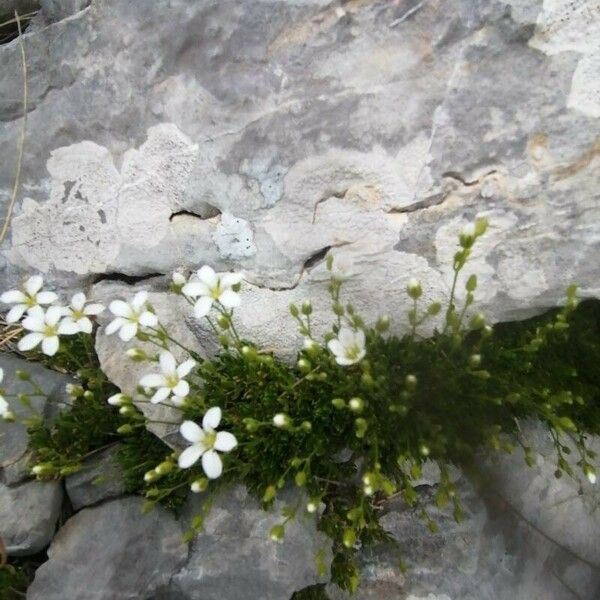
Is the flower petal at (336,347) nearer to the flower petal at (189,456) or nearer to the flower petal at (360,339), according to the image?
the flower petal at (360,339)

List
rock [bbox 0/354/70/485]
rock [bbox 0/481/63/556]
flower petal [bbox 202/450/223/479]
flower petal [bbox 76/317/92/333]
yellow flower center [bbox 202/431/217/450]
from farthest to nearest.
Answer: rock [bbox 0/354/70/485]
rock [bbox 0/481/63/556]
flower petal [bbox 76/317/92/333]
yellow flower center [bbox 202/431/217/450]
flower petal [bbox 202/450/223/479]

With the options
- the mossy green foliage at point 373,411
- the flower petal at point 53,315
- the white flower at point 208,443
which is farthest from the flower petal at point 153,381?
the flower petal at point 53,315

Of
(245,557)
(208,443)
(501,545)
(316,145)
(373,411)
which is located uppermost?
(316,145)

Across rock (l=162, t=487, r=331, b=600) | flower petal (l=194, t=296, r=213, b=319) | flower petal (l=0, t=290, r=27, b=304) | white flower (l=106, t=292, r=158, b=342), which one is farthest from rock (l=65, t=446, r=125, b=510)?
flower petal (l=194, t=296, r=213, b=319)

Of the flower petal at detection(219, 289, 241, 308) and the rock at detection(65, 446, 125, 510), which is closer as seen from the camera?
the flower petal at detection(219, 289, 241, 308)

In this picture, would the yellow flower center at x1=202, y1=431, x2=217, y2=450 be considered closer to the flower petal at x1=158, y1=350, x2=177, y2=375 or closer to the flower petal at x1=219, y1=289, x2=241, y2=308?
the flower petal at x1=158, y1=350, x2=177, y2=375

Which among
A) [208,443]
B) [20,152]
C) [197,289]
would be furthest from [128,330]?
[20,152]

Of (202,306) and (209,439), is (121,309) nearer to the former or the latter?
(202,306)

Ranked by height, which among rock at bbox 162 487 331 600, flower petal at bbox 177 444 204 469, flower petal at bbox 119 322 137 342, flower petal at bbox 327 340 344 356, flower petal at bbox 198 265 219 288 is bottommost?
rock at bbox 162 487 331 600
